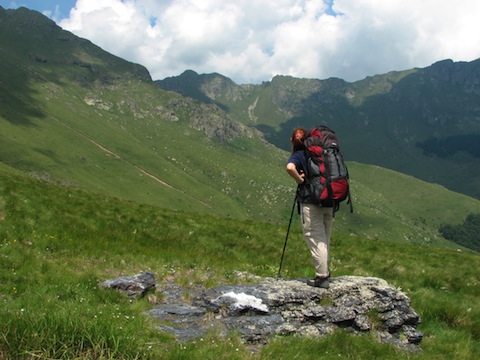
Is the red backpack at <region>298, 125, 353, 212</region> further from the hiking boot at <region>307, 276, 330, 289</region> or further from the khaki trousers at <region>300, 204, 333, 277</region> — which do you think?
the hiking boot at <region>307, 276, 330, 289</region>

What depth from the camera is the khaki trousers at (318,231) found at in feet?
35.5

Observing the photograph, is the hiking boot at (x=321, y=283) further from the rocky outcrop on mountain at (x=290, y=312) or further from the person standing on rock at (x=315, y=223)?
the rocky outcrop on mountain at (x=290, y=312)

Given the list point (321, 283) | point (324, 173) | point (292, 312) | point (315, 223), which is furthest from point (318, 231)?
point (292, 312)

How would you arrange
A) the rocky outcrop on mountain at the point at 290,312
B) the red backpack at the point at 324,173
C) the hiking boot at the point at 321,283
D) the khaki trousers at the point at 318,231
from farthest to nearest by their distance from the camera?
1. the khaki trousers at the point at 318,231
2. the hiking boot at the point at 321,283
3. the red backpack at the point at 324,173
4. the rocky outcrop on mountain at the point at 290,312

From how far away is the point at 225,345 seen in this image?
7234 millimetres

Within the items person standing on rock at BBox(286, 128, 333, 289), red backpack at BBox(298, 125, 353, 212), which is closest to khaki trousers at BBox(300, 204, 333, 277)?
person standing on rock at BBox(286, 128, 333, 289)

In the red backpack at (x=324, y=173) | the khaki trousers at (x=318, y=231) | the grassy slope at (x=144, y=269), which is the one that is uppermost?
the red backpack at (x=324, y=173)

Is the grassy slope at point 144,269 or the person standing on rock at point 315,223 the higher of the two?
the person standing on rock at point 315,223

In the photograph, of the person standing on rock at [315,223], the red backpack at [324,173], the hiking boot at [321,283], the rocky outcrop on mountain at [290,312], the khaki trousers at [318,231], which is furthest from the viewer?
the khaki trousers at [318,231]

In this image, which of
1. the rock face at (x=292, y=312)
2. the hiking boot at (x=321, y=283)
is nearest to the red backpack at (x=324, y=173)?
the hiking boot at (x=321, y=283)

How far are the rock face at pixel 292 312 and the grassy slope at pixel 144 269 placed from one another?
512mm

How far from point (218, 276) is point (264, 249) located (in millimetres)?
8119

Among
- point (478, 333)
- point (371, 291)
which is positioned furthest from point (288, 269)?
point (478, 333)

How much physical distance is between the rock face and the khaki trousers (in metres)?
0.59
